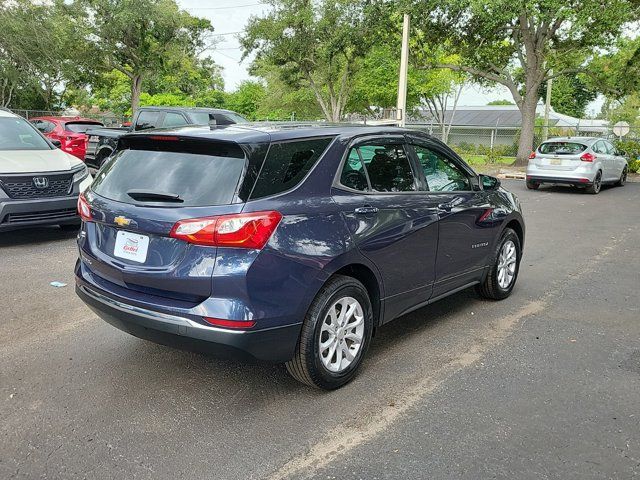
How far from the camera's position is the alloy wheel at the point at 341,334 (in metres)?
3.62

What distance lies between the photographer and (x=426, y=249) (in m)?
4.43

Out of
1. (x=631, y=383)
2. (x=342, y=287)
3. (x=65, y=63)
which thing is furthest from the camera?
(x=65, y=63)

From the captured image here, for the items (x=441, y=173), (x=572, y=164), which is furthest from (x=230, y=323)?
(x=572, y=164)

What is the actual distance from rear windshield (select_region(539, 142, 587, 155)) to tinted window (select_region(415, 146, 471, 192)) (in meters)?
12.4

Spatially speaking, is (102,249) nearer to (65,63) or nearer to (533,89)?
(533,89)

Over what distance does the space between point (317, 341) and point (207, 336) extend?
686mm

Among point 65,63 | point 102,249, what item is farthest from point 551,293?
point 65,63

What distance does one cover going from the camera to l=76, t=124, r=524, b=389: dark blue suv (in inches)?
125

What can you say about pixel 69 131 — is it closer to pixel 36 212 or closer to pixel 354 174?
pixel 36 212

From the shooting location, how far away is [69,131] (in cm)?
1633

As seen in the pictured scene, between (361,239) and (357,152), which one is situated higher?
(357,152)

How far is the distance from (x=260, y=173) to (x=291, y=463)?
160 cm

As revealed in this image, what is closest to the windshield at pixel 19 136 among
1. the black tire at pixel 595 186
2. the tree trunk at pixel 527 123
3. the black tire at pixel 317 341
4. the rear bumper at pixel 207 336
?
the rear bumper at pixel 207 336

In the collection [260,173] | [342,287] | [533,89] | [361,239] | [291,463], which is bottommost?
[291,463]
